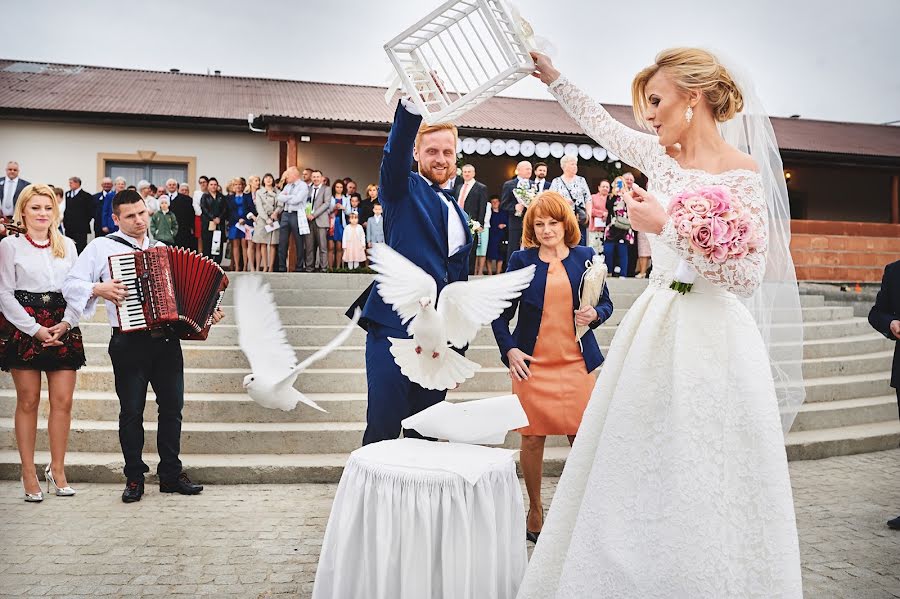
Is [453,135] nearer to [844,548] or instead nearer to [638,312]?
[638,312]

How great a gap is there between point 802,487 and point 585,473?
12.9 feet

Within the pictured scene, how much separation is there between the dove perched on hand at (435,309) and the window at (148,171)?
16.0 meters

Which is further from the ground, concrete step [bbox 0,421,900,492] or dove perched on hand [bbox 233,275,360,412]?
dove perched on hand [bbox 233,275,360,412]

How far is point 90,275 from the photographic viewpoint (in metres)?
4.92

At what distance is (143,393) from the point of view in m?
5.12

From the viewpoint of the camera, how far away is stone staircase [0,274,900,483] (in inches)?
221

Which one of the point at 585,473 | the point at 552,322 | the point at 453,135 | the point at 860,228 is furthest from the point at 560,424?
the point at 860,228

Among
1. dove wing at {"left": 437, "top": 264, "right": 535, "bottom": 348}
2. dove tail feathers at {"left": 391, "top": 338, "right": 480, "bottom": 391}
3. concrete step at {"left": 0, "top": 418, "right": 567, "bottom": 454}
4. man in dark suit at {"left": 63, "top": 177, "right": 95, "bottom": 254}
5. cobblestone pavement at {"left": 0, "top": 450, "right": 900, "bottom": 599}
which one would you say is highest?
man in dark suit at {"left": 63, "top": 177, "right": 95, "bottom": 254}

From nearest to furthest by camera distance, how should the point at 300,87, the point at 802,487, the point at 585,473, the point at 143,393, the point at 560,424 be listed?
the point at 585,473
the point at 560,424
the point at 143,393
the point at 802,487
the point at 300,87

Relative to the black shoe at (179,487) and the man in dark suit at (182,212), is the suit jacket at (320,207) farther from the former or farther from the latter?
the black shoe at (179,487)

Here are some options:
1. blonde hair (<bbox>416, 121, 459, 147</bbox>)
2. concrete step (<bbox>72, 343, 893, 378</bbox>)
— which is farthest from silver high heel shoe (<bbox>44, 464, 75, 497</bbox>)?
blonde hair (<bbox>416, 121, 459, 147</bbox>)

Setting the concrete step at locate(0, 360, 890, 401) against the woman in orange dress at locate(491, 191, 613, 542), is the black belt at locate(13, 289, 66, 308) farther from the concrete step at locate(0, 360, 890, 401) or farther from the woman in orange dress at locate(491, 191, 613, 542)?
the woman in orange dress at locate(491, 191, 613, 542)

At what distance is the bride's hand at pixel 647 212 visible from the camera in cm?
224

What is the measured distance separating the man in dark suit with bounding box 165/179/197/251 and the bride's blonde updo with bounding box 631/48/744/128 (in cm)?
1265
